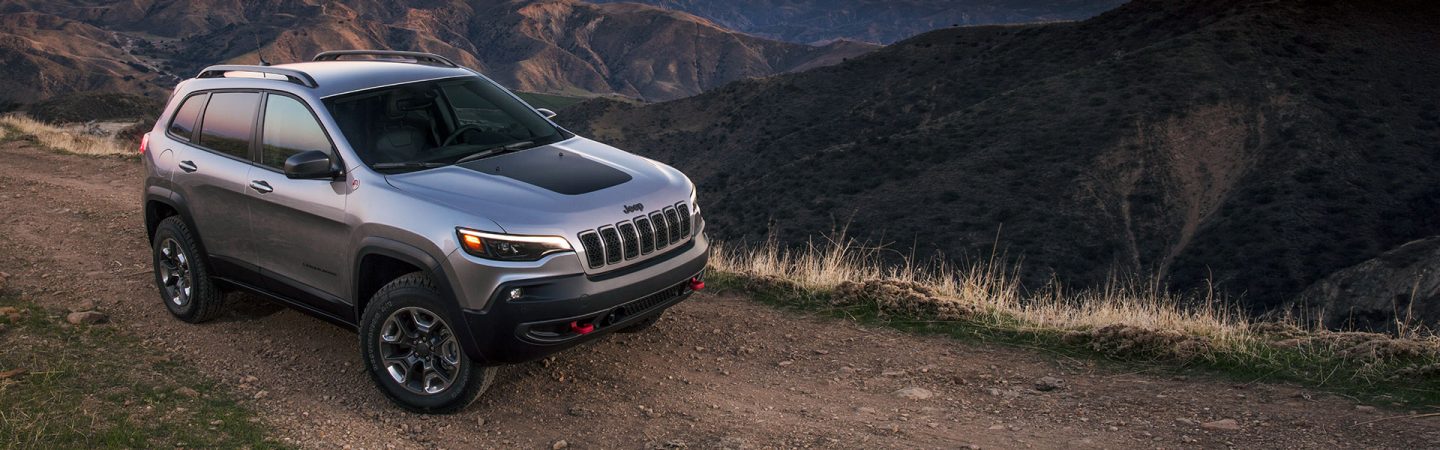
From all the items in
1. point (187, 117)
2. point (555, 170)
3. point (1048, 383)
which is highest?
point (555, 170)

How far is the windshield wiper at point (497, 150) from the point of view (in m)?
5.40

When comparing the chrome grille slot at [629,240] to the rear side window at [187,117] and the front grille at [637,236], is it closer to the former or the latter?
the front grille at [637,236]

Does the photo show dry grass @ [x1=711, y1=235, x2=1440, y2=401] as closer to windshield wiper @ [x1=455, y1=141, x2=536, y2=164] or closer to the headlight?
windshield wiper @ [x1=455, y1=141, x2=536, y2=164]

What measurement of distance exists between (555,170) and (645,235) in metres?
0.65

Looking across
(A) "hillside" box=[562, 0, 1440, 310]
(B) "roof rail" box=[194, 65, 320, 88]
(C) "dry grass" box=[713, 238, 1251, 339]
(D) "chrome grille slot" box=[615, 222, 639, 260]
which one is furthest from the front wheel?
(A) "hillside" box=[562, 0, 1440, 310]

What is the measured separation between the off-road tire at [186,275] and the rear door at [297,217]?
0.84 metres

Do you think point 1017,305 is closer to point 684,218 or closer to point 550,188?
point 684,218

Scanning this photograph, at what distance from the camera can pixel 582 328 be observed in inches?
187

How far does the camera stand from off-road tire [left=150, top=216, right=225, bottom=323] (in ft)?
20.4

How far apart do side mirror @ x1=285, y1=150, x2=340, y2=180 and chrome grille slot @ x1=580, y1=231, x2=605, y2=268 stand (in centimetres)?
144

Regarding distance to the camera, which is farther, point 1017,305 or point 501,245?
point 1017,305

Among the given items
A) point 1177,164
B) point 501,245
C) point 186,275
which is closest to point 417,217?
point 501,245

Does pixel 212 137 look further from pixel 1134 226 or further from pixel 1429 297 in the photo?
pixel 1134 226

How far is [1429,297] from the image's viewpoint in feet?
91.9
